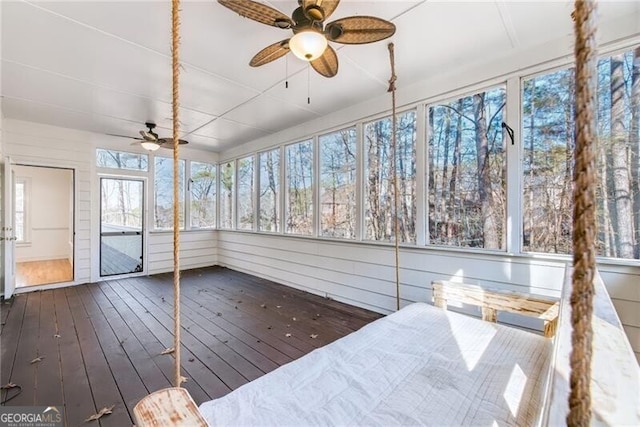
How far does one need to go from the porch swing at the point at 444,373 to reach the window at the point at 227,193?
524 cm

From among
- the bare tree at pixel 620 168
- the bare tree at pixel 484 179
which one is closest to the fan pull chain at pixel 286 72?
the bare tree at pixel 484 179

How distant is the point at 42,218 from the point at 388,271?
30.7 feet

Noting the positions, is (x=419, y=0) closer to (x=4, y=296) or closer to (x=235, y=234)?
(x=235, y=234)

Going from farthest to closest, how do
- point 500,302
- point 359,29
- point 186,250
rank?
1. point 186,250
2. point 500,302
3. point 359,29

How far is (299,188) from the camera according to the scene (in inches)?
202

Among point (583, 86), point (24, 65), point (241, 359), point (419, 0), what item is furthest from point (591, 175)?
point (24, 65)

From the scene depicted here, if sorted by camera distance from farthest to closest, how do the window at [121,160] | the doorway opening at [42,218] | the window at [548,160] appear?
the doorway opening at [42,218] → the window at [121,160] → the window at [548,160]

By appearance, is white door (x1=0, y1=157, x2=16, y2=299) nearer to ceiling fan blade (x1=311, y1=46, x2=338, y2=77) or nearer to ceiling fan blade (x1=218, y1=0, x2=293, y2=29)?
ceiling fan blade (x1=218, y1=0, x2=293, y2=29)

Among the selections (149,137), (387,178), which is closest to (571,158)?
(387,178)

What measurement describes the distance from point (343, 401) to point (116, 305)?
428 cm

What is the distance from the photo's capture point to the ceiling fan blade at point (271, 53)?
6.96ft

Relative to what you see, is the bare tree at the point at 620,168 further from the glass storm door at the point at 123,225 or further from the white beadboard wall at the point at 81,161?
the glass storm door at the point at 123,225

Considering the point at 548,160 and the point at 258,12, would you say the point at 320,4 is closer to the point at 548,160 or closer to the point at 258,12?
the point at 258,12

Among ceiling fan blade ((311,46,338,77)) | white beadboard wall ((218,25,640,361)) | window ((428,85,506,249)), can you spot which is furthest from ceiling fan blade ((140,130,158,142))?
window ((428,85,506,249))
